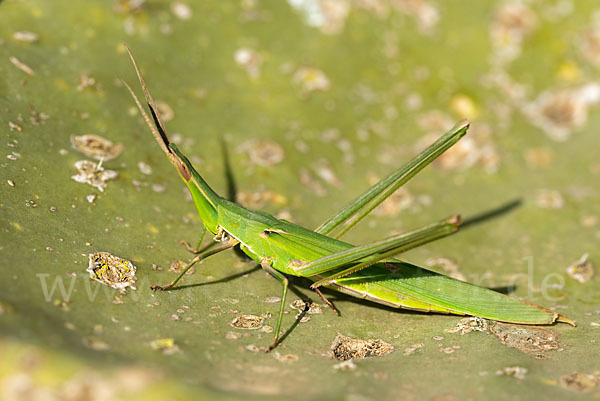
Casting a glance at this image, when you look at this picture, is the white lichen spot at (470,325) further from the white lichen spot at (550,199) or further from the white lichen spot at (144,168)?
the white lichen spot at (144,168)

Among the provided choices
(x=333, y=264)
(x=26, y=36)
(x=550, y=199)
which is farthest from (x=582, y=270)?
(x=26, y=36)

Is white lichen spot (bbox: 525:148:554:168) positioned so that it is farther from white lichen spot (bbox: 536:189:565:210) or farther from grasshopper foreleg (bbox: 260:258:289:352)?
grasshopper foreleg (bbox: 260:258:289:352)

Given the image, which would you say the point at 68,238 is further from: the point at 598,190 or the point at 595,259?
the point at 598,190

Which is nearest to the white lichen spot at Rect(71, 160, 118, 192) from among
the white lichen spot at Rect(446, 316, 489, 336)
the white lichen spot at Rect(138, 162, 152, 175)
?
the white lichen spot at Rect(138, 162, 152, 175)

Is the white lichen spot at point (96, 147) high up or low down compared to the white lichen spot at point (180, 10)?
down

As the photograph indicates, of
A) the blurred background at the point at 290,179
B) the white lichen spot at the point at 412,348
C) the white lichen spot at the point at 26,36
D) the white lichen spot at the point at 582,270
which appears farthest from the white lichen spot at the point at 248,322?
the white lichen spot at the point at 26,36

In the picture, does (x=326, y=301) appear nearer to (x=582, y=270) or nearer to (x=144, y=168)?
(x=144, y=168)
